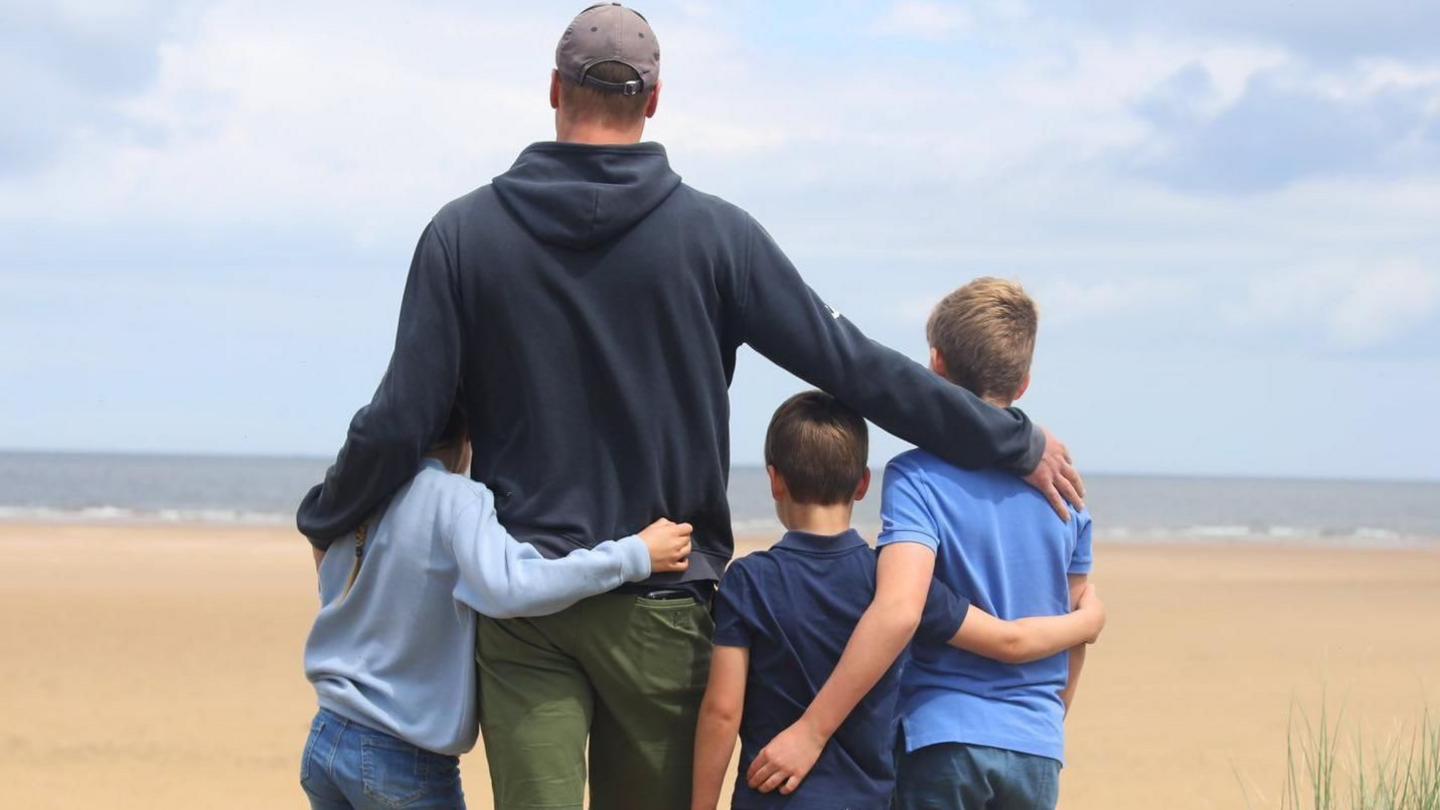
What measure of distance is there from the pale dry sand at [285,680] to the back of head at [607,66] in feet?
13.2

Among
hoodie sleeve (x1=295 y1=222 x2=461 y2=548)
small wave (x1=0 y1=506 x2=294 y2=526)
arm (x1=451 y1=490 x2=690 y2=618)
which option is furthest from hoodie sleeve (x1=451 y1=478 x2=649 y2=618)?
small wave (x1=0 y1=506 x2=294 y2=526)

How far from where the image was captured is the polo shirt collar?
8.26 ft

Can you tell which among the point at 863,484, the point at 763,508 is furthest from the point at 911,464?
the point at 763,508

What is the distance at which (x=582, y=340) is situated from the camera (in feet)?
7.82

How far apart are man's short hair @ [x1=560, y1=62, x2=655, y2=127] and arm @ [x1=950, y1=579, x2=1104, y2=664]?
3.36 ft

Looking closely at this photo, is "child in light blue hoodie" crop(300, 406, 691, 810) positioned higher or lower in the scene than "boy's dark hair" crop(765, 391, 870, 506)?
lower

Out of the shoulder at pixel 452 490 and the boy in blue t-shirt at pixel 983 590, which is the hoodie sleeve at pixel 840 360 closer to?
the boy in blue t-shirt at pixel 983 590

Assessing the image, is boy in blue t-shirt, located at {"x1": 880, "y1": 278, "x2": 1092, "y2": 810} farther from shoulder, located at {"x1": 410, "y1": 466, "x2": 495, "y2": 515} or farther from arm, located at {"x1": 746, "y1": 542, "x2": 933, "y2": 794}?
shoulder, located at {"x1": 410, "y1": 466, "x2": 495, "y2": 515}

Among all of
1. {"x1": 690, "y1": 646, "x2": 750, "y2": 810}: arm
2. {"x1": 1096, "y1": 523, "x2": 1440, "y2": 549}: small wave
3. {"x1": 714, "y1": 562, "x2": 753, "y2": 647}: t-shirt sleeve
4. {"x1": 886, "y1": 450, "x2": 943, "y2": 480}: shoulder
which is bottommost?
{"x1": 1096, "y1": 523, "x2": 1440, "y2": 549}: small wave

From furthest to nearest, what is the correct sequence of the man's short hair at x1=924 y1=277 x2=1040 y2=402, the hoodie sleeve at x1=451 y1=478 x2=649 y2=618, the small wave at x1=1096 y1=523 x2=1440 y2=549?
the small wave at x1=1096 y1=523 x2=1440 y2=549 → the man's short hair at x1=924 y1=277 x2=1040 y2=402 → the hoodie sleeve at x1=451 y1=478 x2=649 y2=618

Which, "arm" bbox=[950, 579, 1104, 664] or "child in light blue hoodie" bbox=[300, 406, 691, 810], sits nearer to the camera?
"child in light blue hoodie" bbox=[300, 406, 691, 810]

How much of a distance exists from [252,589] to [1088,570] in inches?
512

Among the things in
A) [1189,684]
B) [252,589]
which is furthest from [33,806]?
[252,589]

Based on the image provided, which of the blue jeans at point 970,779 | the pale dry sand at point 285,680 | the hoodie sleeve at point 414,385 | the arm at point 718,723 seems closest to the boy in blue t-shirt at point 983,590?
the blue jeans at point 970,779
